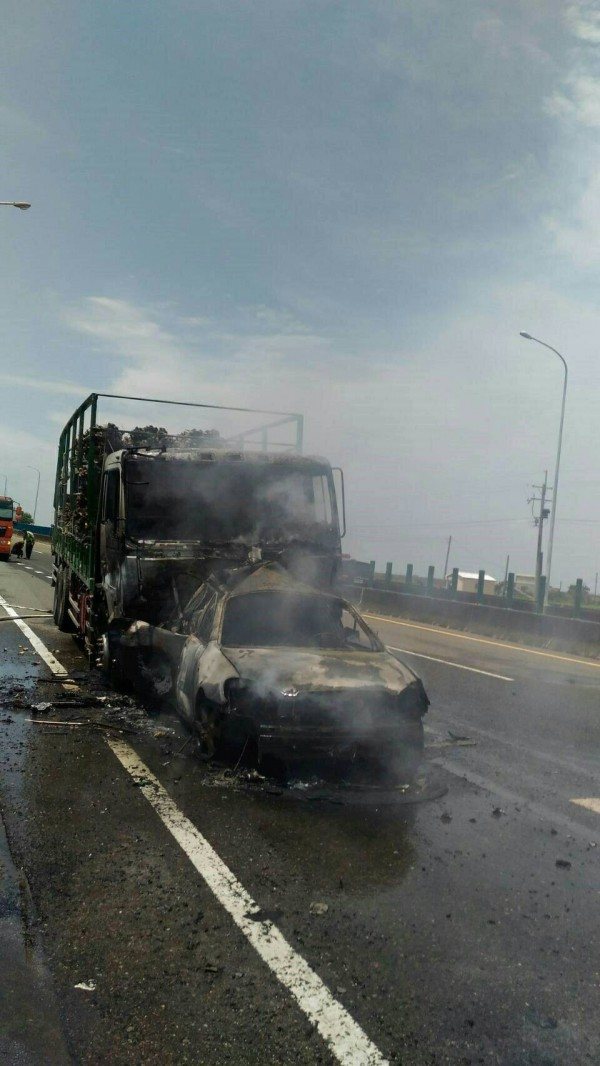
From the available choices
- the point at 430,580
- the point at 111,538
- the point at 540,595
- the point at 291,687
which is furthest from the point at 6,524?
the point at 291,687

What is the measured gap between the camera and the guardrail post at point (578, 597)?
20750mm

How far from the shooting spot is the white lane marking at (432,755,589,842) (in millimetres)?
5418

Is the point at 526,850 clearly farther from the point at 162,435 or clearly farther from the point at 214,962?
the point at 162,435

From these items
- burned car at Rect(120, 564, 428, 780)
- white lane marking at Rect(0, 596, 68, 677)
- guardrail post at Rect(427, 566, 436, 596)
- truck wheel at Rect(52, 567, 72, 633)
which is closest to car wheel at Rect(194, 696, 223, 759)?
burned car at Rect(120, 564, 428, 780)

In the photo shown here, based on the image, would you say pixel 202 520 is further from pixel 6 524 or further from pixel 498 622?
pixel 6 524

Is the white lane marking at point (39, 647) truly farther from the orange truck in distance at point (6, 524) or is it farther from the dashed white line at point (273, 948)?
the orange truck in distance at point (6, 524)

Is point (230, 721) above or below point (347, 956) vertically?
above

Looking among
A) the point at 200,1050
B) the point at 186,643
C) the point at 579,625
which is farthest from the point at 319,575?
the point at 579,625

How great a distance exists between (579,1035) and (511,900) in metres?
1.18

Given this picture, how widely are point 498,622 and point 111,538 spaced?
44.5 ft

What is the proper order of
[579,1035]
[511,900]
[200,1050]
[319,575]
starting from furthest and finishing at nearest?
[319,575] < [511,900] < [579,1035] < [200,1050]

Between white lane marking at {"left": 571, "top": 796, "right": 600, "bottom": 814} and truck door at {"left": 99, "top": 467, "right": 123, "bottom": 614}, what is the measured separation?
481 centimetres

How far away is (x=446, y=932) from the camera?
375cm

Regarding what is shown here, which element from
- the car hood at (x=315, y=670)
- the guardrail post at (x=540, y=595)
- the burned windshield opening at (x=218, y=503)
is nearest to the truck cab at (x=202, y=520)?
the burned windshield opening at (x=218, y=503)
